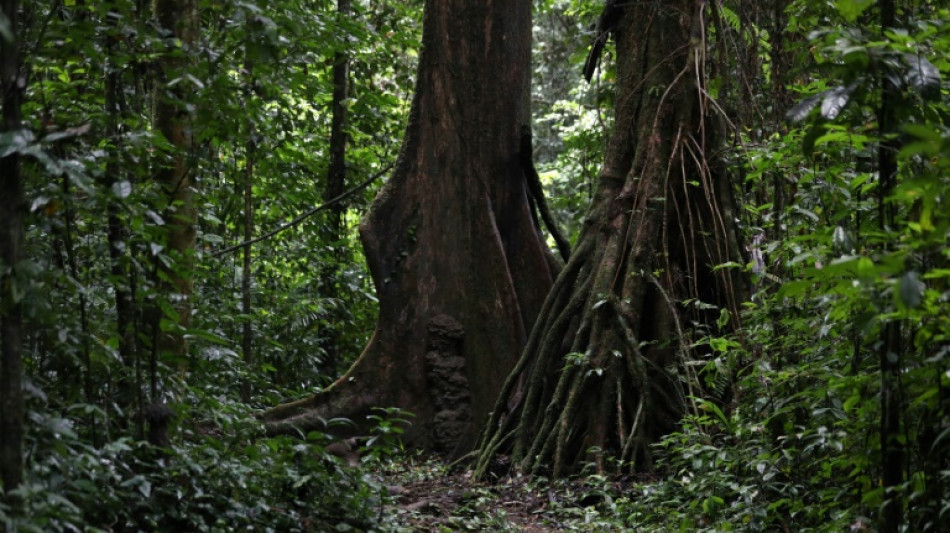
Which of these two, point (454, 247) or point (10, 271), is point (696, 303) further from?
point (10, 271)

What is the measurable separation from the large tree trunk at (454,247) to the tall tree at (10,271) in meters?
5.37

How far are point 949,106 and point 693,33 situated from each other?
3.83 m

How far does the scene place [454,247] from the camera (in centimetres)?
879

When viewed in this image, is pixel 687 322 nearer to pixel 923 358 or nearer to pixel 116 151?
pixel 923 358

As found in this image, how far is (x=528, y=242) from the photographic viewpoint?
9.07 meters

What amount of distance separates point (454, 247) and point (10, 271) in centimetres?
613

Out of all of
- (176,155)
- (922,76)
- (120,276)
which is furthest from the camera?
(176,155)

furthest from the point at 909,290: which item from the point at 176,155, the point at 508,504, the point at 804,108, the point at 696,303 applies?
the point at 508,504

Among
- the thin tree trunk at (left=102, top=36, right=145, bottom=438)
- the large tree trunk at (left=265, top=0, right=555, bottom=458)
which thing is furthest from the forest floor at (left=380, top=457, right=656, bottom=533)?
the thin tree trunk at (left=102, top=36, right=145, bottom=438)

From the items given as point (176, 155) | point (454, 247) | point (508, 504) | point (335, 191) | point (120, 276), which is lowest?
point (508, 504)

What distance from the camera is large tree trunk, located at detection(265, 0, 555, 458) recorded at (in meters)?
8.53

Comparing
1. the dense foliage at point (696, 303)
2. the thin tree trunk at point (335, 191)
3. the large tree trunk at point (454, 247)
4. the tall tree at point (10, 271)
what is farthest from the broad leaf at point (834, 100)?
the thin tree trunk at point (335, 191)

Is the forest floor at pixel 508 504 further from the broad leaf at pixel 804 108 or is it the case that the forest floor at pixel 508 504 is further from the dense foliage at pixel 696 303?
the broad leaf at pixel 804 108

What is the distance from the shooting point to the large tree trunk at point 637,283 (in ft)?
22.2
